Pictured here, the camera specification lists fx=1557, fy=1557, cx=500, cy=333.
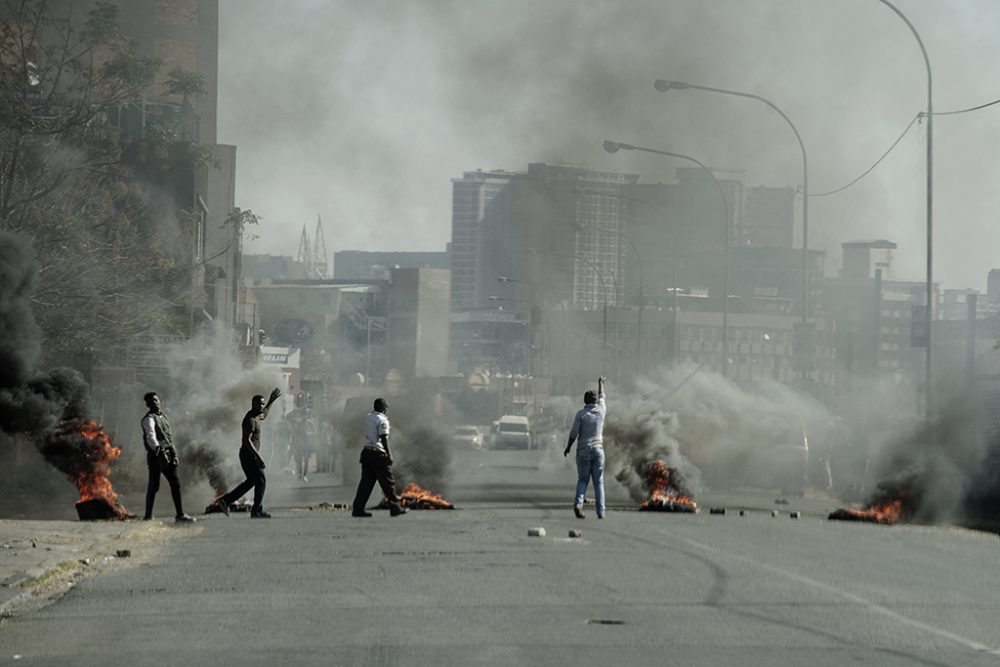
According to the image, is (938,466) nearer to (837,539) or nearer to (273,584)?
(837,539)

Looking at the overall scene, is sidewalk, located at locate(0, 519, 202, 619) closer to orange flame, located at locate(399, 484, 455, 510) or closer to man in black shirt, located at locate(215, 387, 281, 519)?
man in black shirt, located at locate(215, 387, 281, 519)

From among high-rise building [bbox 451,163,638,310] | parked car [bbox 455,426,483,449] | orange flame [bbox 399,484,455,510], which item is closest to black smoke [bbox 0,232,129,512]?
orange flame [bbox 399,484,455,510]

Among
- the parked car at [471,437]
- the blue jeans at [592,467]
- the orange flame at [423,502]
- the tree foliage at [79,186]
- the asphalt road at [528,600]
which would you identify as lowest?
the parked car at [471,437]

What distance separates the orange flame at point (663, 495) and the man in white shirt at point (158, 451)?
739 centimetres

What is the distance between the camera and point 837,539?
1712cm

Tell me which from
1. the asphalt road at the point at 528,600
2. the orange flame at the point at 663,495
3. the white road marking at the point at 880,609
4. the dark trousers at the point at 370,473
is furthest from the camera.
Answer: the orange flame at the point at 663,495

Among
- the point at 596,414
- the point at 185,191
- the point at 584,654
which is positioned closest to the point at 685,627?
the point at 584,654

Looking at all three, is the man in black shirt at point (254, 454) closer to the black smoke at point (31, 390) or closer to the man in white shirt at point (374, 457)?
the man in white shirt at point (374, 457)

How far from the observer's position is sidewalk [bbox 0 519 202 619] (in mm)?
11758

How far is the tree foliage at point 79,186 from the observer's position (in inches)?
1414

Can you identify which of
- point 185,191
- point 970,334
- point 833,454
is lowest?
point 833,454

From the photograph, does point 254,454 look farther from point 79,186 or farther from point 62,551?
point 79,186

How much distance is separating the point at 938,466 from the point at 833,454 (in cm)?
1807

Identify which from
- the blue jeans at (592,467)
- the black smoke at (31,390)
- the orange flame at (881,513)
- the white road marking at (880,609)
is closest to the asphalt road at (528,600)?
the white road marking at (880,609)
